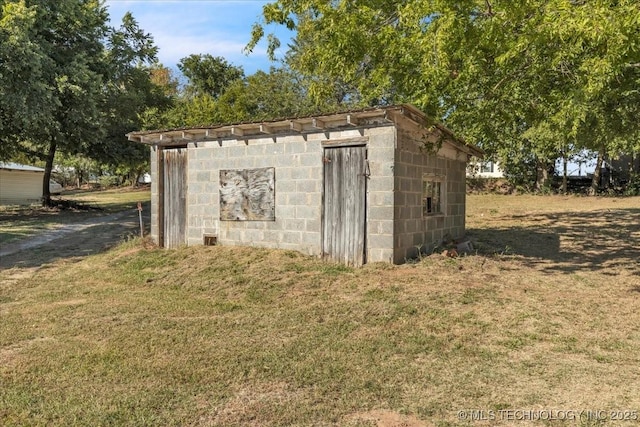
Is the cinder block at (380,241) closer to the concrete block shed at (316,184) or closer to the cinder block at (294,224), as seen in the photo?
the concrete block shed at (316,184)

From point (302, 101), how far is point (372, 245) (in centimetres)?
2266

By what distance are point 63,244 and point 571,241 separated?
50.9 ft

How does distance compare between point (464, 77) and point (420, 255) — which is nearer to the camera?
point (464, 77)

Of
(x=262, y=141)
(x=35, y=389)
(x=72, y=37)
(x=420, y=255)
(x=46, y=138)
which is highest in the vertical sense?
(x=72, y=37)

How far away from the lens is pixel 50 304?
805 centimetres

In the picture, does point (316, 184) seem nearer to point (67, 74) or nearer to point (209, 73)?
point (67, 74)

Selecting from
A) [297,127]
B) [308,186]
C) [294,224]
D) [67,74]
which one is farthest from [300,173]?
[67,74]

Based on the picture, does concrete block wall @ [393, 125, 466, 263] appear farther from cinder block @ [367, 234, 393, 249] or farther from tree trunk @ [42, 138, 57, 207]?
tree trunk @ [42, 138, 57, 207]

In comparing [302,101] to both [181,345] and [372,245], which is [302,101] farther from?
[181,345]

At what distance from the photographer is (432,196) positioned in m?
11.7

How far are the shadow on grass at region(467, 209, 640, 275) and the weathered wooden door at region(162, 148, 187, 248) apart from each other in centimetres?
759

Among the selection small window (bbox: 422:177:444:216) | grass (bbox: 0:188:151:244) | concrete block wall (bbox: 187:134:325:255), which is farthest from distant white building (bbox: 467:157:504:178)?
concrete block wall (bbox: 187:134:325:255)

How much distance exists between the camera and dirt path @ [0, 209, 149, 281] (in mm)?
12094

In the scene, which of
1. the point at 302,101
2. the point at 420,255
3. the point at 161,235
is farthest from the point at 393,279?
the point at 302,101
